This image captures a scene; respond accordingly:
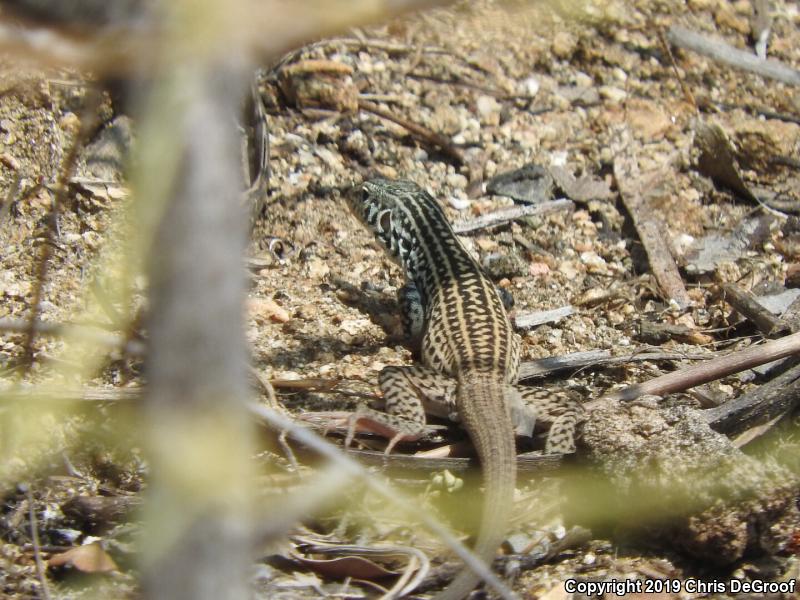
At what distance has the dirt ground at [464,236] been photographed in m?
3.17

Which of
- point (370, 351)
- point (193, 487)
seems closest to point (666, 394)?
point (370, 351)

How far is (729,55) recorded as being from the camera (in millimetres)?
6008

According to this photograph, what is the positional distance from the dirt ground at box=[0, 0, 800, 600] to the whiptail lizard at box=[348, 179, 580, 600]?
0.18 metres

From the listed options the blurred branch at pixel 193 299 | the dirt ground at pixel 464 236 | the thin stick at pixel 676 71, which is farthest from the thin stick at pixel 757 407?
the thin stick at pixel 676 71

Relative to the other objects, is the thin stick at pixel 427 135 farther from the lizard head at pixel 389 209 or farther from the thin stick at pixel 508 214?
the lizard head at pixel 389 209

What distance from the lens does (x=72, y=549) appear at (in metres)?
3.00

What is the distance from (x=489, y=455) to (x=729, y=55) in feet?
12.4

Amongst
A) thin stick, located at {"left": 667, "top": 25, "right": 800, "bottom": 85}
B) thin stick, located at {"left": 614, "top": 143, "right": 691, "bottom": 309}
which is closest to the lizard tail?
thin stick, located at {"left": 614, "top": 143, "right": 691, "bottom": 309}

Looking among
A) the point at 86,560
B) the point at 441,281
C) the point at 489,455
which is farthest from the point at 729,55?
the point at 86,560

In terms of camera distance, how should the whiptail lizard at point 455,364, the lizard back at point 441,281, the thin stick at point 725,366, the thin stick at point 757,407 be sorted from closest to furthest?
the whiptail lizard at point 455,364, the thin stick at point 757,407, the thin stick at point 725,366, the lizard back at point 441,281

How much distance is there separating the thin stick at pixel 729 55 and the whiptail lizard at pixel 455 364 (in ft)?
7.29

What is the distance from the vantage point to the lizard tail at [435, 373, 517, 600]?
9.71 feet

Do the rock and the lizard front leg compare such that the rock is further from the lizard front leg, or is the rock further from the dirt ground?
the lizard front leg

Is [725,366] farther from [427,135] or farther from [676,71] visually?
[676,71]
